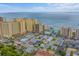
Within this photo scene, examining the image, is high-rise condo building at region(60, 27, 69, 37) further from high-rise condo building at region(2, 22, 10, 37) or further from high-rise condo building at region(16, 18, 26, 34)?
high-rise condo building at region(2, 22, 10, 37)

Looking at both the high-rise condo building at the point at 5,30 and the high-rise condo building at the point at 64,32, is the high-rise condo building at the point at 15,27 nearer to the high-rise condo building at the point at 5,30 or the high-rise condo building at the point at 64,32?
the high-rise condo building at the point at 5,30

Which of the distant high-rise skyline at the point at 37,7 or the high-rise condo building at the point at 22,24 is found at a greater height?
the distant high-rise skyline at the point at 37,7

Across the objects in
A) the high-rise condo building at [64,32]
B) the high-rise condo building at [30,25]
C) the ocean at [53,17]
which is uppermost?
the ocean at [53,17]

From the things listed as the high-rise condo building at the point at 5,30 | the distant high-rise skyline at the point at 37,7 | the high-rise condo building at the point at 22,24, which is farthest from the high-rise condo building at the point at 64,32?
the high-rise condo building at the point at 5,30

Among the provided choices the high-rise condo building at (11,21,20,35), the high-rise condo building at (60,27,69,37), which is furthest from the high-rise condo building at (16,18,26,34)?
the high-rise condo building at (60,27,69,37)

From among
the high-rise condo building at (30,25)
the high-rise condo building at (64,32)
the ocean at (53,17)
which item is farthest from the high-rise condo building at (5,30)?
the high-rise condo building at (64,32)

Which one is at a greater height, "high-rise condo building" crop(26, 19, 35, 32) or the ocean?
the ocean

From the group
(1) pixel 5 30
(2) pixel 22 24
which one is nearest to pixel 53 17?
(2) pixel 22 24

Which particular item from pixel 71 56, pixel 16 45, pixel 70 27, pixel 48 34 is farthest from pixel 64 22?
pixel 16 45
